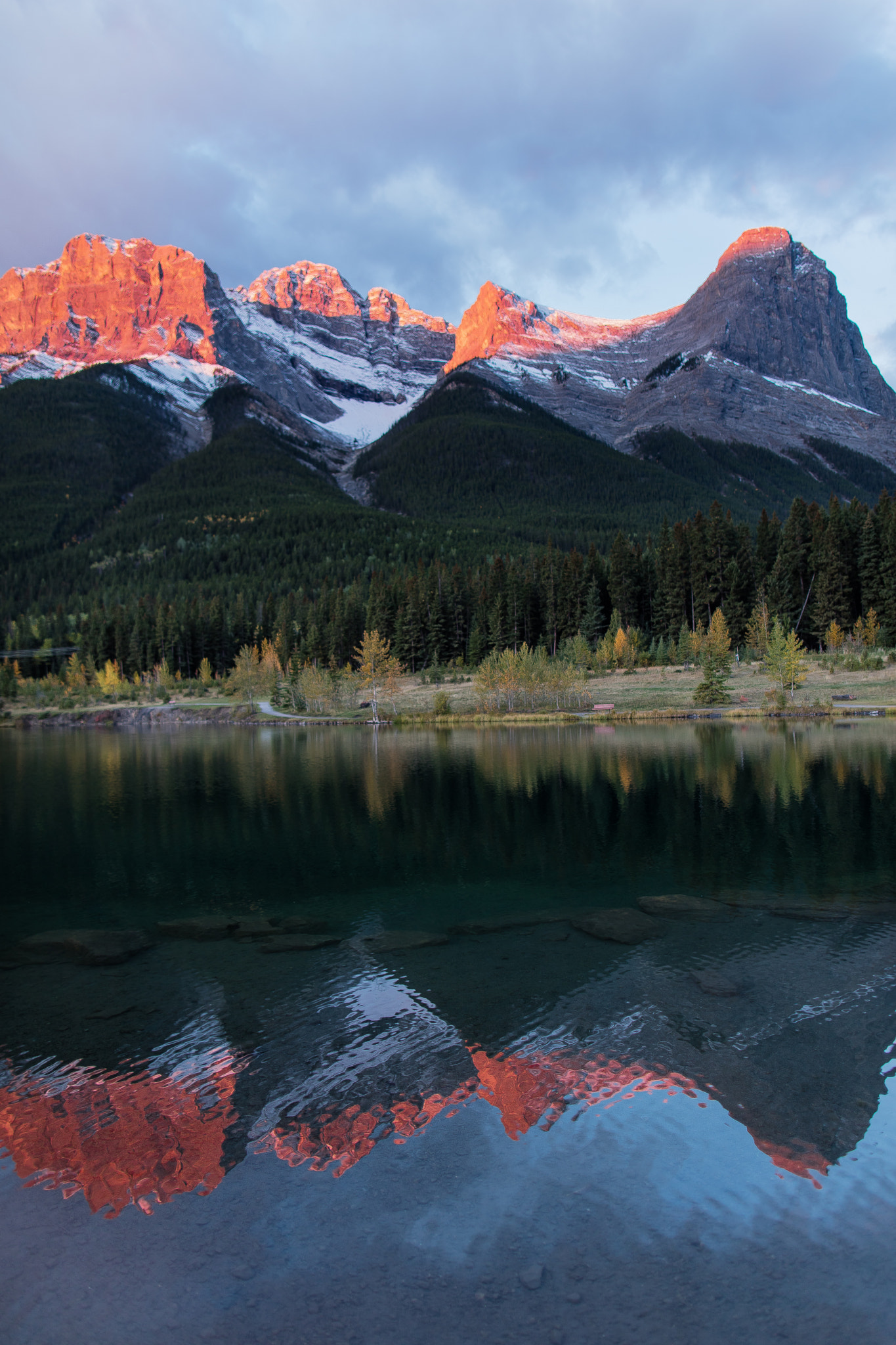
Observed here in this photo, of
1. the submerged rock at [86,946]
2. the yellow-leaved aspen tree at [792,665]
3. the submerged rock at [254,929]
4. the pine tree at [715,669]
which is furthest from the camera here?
the pine tree at [715,669]

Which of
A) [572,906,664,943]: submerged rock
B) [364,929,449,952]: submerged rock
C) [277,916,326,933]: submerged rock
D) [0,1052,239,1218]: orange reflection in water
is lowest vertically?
[277,916,326,933]: submerged rock

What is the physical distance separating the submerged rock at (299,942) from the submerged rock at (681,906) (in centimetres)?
703

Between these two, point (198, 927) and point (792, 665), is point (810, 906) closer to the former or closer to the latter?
point (198, 927)

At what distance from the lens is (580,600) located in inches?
4262

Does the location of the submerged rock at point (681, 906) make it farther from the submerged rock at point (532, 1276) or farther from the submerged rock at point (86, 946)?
the submerged rock at point (86, 946)

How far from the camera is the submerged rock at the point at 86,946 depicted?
48.4ft

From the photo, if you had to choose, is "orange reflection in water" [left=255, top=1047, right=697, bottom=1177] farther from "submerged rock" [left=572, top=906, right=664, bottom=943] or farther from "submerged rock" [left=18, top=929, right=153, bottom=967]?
"submerged rock" [left=18, top=929, right=153, bottom=967]

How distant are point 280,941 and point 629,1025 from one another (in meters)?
7.72

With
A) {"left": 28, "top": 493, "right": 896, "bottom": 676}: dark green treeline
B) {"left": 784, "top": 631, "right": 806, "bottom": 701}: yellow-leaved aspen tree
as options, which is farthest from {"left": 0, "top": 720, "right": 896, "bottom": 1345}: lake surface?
{"left": 28, "top": 493, "right": 896, "bottom": 676}: dark green treeline

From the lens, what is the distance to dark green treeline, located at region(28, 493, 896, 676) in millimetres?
88250

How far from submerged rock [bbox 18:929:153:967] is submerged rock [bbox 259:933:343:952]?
2.54 meters

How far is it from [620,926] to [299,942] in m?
6.73

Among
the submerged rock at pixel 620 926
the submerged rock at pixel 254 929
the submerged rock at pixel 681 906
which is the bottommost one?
the submerged rock at pixel 254 929

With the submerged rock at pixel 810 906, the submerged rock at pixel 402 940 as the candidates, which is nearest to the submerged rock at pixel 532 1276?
the submerged rock at pixel 402 940
